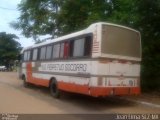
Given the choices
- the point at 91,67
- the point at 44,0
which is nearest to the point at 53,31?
the point at 44,0

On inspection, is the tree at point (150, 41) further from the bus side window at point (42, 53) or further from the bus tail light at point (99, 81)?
the bus side window at point (42, 53)

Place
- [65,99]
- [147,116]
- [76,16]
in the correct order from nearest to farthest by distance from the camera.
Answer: [147,116] < [65,99] < [76,16]

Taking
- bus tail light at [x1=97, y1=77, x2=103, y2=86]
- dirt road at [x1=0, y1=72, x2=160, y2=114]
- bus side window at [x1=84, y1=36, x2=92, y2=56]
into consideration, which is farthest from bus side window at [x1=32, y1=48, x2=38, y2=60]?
bus tail light at [x1=97, y1=77, x2=103, y2=86]

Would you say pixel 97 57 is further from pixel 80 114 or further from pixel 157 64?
pixel 157 64

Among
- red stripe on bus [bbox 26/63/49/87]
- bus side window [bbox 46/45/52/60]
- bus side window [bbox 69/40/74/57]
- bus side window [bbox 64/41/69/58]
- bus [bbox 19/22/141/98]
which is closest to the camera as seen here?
bus [bbox 19/22/141/98]

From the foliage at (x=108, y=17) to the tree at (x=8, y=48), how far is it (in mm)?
54357

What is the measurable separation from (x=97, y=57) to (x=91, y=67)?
19.7 inches

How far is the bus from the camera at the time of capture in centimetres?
1259

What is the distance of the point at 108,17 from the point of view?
1844 cm

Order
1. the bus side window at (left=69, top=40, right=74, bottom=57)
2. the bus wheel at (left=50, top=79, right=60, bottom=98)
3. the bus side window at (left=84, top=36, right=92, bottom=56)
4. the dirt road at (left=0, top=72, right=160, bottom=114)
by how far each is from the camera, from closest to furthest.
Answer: the dirt road at (left=0, top=72, right=160, bottom=114)
the bus side window at (left=84, top=36, right=92, bottom=56)
the bus side window at (left=69, top=40, right=74, bottom=57)
the bus wheel at (left=50, top=79, right=60, bottom=98)

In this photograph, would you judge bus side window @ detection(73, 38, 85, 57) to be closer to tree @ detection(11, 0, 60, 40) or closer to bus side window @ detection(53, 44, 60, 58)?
bus side window @ detection(53, 44, 60, 58)

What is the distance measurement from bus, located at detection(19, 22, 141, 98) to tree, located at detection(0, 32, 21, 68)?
220ft

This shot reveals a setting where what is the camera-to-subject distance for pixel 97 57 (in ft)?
41.0

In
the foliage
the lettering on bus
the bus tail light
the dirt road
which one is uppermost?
the foliage
